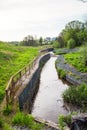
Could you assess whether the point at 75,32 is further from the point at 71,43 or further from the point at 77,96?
the point at 77,96

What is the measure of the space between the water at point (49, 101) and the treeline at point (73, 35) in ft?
172

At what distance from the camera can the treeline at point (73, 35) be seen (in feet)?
314

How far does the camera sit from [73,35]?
101 metres

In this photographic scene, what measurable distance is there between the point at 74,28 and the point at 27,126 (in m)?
86.1

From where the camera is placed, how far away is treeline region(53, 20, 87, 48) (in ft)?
314

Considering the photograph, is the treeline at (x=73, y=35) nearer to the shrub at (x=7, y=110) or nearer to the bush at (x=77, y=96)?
the bush at (x=77, y=96)

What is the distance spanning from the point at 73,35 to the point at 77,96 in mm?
75192

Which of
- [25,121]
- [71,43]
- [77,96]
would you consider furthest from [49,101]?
[71,43]

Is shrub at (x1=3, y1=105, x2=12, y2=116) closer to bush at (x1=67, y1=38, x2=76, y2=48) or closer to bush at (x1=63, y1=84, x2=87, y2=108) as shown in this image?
bush at (x1=63, y1=84, x2=87, y2=108)

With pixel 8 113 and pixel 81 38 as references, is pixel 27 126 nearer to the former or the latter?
pixel 8 113

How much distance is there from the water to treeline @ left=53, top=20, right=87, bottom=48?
52524mm

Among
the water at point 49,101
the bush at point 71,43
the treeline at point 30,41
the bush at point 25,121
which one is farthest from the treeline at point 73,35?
the bush at point 25,121

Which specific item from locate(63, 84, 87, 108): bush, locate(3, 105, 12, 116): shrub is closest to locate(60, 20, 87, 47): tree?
locate(63, 84, 87, 108): bush

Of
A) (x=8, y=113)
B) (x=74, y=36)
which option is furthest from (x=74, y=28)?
(x=8, y=113)
